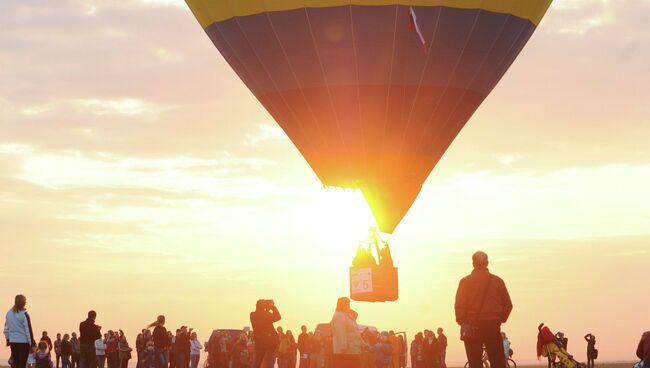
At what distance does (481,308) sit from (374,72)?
15.1 m

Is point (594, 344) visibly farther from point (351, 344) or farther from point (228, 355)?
point (351, 344)

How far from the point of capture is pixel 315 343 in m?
37.2

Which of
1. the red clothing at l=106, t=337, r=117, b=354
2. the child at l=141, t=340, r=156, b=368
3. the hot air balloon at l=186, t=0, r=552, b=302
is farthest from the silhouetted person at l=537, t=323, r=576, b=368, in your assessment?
the red clothing at l=106, t=337, r=117, b=354

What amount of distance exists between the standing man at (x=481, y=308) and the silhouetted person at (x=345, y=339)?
3.02 meters

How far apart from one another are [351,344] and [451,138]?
46.8ft

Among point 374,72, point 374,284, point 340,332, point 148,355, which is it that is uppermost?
point 374,72

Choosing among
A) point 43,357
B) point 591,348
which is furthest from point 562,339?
point 43,357

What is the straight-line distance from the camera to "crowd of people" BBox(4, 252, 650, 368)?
1585cm

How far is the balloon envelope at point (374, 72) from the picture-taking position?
2978cm

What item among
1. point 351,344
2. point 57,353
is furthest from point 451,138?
point 57,353

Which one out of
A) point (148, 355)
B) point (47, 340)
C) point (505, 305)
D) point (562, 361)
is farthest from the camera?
point (148, 355)

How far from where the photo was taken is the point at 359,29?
2969 centimetres

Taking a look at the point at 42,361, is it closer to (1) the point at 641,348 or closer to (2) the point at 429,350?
(2) the point at 429,350

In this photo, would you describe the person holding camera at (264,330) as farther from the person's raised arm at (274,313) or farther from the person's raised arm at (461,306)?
the person's raised arm at (461,306)
